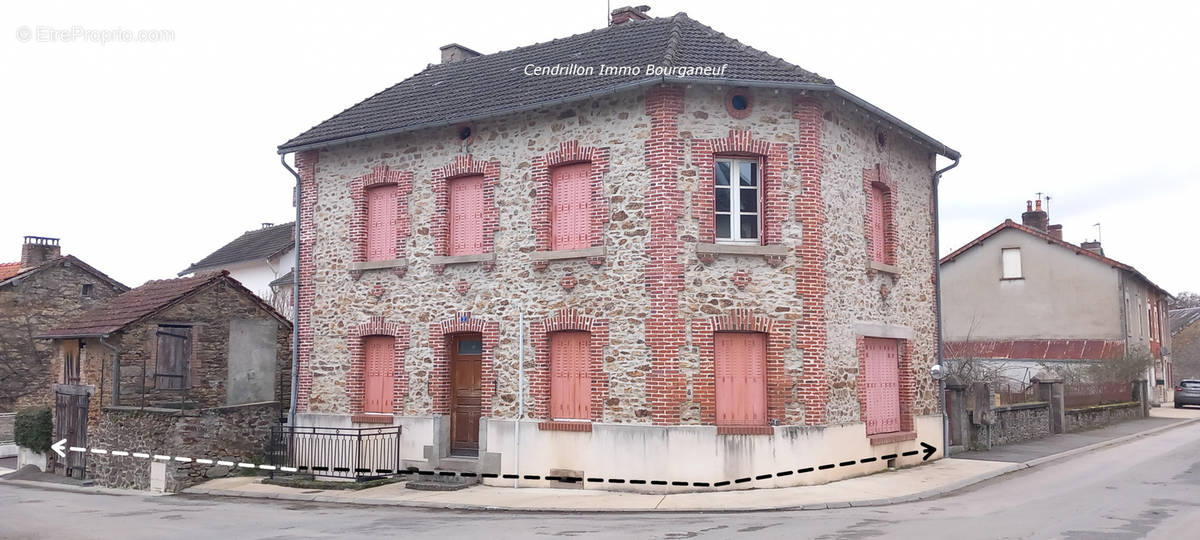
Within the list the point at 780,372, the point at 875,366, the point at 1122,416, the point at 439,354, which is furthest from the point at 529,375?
the point at 1122,416

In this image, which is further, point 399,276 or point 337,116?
point 337,116

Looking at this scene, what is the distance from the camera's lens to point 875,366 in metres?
16.8

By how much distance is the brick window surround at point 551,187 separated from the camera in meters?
15.3

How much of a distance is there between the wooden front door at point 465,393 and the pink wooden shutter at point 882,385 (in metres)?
6.99

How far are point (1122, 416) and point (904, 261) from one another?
1634cm

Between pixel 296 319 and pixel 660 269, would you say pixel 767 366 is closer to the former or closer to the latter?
pixel 660 269

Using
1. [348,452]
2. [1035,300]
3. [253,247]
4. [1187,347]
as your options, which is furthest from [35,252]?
[1187,347]

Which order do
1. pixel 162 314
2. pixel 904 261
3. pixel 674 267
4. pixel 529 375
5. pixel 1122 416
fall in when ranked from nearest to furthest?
pixel 674 267
pixel 529 375
pixel 904 261
pixel 162 314
pixel 1122 416

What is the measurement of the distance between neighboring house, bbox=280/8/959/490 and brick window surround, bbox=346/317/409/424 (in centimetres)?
6

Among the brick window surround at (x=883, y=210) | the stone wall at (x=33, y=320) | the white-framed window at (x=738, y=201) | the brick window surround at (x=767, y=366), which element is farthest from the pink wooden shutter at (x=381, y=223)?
the stone wall at (x=33, y=320)

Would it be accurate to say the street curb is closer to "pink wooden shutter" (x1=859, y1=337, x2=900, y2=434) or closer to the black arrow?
the black arrow

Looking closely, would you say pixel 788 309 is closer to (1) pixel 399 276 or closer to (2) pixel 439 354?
(2) pixel 439 354

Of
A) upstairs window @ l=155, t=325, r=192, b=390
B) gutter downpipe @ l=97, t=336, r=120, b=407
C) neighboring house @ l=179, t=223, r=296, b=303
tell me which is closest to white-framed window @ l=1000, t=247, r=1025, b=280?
neighboring house @ l=179, t=223, r=296, b=303

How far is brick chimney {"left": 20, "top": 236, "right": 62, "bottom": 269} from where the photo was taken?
99.3 ft
